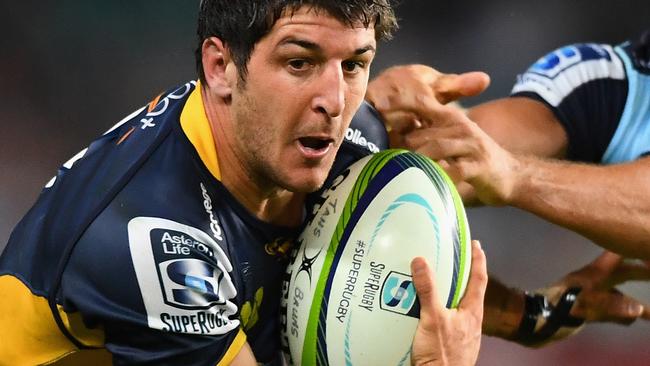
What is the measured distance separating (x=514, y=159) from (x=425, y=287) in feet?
1.88

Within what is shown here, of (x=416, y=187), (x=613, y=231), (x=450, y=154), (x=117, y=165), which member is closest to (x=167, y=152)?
(x=117, y=165)

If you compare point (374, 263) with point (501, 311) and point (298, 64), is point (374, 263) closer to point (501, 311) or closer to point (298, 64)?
point (298, 64)

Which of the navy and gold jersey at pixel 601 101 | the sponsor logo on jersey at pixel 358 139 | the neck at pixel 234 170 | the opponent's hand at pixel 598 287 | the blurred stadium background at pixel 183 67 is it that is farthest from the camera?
the blurred stadium background at pixel 183 67

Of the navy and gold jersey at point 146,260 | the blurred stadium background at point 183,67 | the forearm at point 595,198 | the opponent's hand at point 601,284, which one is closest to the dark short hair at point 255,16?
the navy and gold jersey at point 146,260

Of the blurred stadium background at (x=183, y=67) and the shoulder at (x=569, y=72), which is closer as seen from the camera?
the shoulder at (x=569, y=72)

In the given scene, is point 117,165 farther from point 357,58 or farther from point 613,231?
point 613,231

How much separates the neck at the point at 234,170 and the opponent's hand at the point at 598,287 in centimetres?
104

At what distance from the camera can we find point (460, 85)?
1.62m

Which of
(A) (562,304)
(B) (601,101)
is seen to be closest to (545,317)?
(A) (562,304)

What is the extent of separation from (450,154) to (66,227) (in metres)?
0.62

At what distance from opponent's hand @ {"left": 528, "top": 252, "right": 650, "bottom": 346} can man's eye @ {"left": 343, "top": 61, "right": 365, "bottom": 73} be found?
1.11 m

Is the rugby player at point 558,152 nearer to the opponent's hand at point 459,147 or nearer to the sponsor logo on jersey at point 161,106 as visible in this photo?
the opponent's hand at point 459,147

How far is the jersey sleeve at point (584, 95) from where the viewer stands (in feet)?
7.18

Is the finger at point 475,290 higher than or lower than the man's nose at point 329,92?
lower
